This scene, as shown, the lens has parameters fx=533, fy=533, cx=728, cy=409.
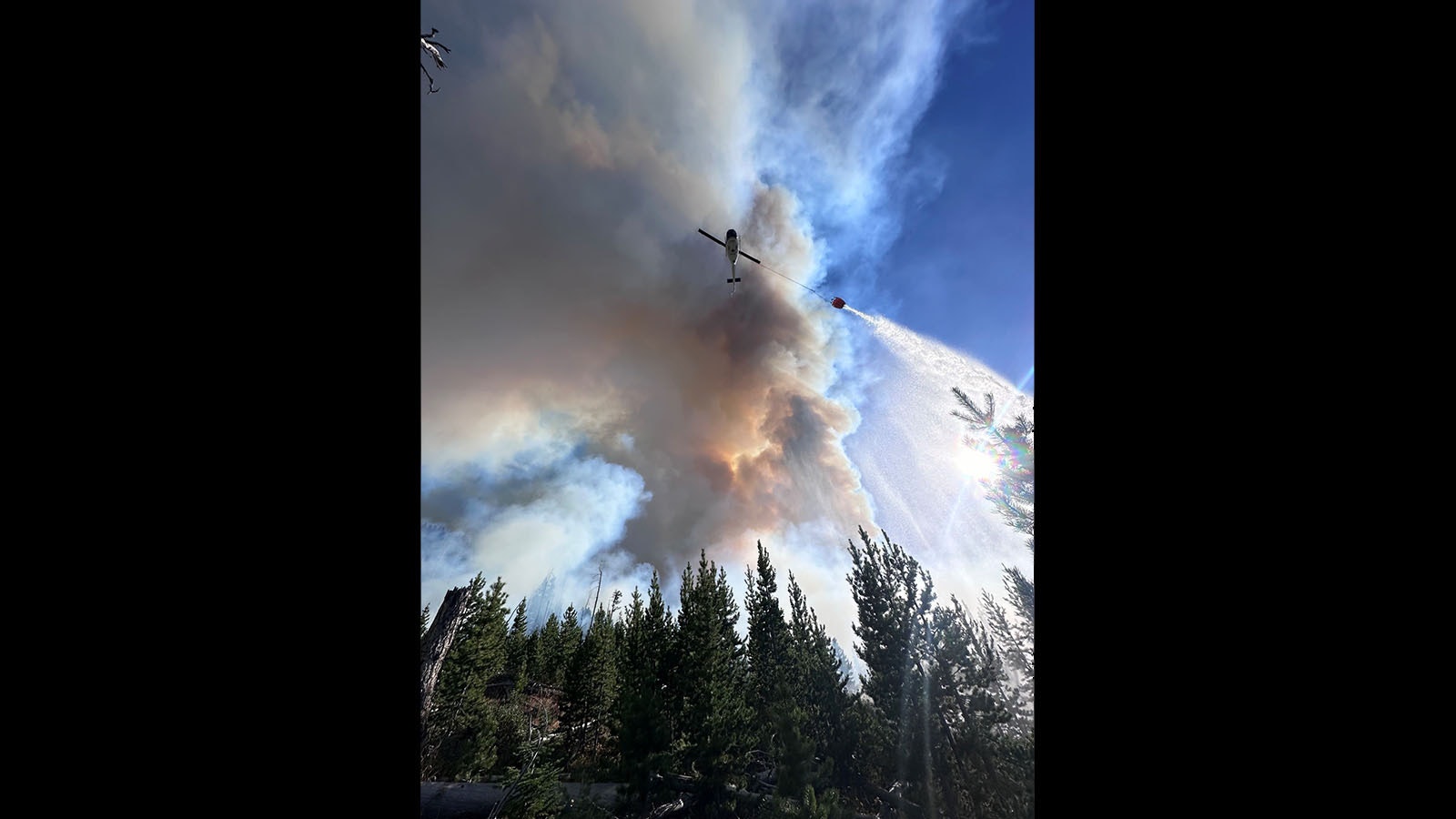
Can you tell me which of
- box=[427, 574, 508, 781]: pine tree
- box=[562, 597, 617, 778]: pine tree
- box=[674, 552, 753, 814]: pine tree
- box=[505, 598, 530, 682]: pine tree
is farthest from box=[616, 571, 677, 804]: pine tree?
box=[505, 598, 530, 682]: pine tree

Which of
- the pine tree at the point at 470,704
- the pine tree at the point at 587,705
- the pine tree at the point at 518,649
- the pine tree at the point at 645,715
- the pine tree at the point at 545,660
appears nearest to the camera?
the pine tree at the point at 645,715

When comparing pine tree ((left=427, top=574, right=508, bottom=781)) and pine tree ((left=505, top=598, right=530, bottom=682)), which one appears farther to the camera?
pine tree ((left=505, top=598, right=530, bottom=682))

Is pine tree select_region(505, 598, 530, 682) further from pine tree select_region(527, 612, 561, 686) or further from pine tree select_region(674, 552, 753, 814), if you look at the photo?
pine tree select_region(674, 552, 753, 814)

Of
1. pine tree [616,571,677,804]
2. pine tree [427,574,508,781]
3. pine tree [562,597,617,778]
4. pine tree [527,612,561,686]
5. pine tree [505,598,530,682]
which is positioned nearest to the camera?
pine tree [616,571,677,804]

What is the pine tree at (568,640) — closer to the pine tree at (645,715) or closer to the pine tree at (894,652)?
the pine tree at (645,715)

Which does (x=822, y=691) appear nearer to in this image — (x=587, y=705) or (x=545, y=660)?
(x=587, y=705)

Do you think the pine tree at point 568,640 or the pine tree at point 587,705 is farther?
the pine tree at point 568,640

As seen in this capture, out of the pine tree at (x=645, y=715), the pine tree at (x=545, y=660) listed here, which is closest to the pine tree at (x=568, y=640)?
the pine tree at (x=545, y=660)
